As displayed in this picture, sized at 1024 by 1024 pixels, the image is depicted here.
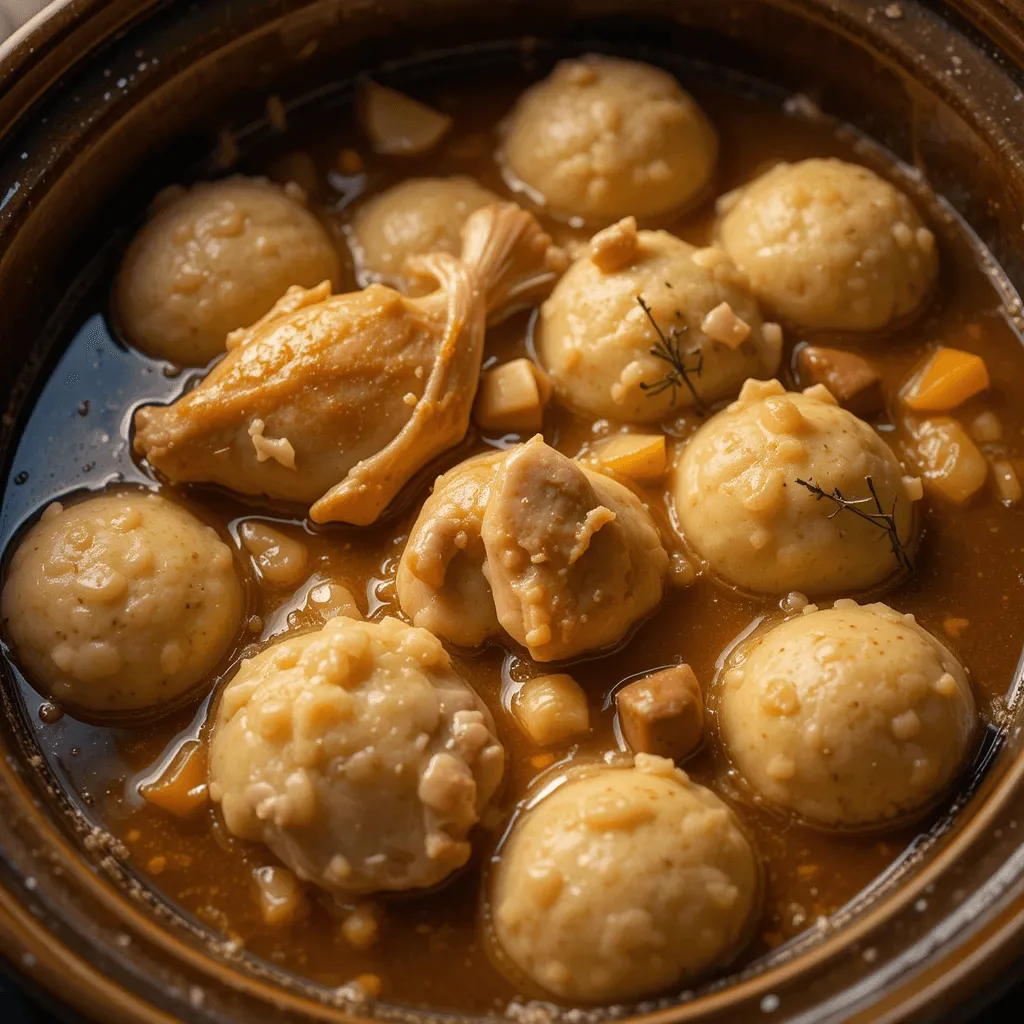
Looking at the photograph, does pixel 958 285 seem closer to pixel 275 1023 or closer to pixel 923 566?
pixel 923 566

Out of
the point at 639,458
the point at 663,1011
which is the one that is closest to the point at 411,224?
the point at 639,458

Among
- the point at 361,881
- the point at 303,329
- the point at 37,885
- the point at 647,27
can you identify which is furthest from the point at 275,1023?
the point at 647,27

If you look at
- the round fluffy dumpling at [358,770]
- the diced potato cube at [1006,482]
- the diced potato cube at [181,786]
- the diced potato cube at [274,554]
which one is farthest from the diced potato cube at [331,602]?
the diced potato cube at [1006,482]

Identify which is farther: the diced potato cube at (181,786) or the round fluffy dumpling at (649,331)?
the round fluffy dumpling at (649,331)

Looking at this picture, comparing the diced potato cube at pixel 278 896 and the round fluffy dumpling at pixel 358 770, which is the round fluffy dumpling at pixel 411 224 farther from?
the diced potato cube at pixel 278 896

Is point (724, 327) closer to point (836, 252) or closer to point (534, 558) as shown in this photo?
point (836, 252)
